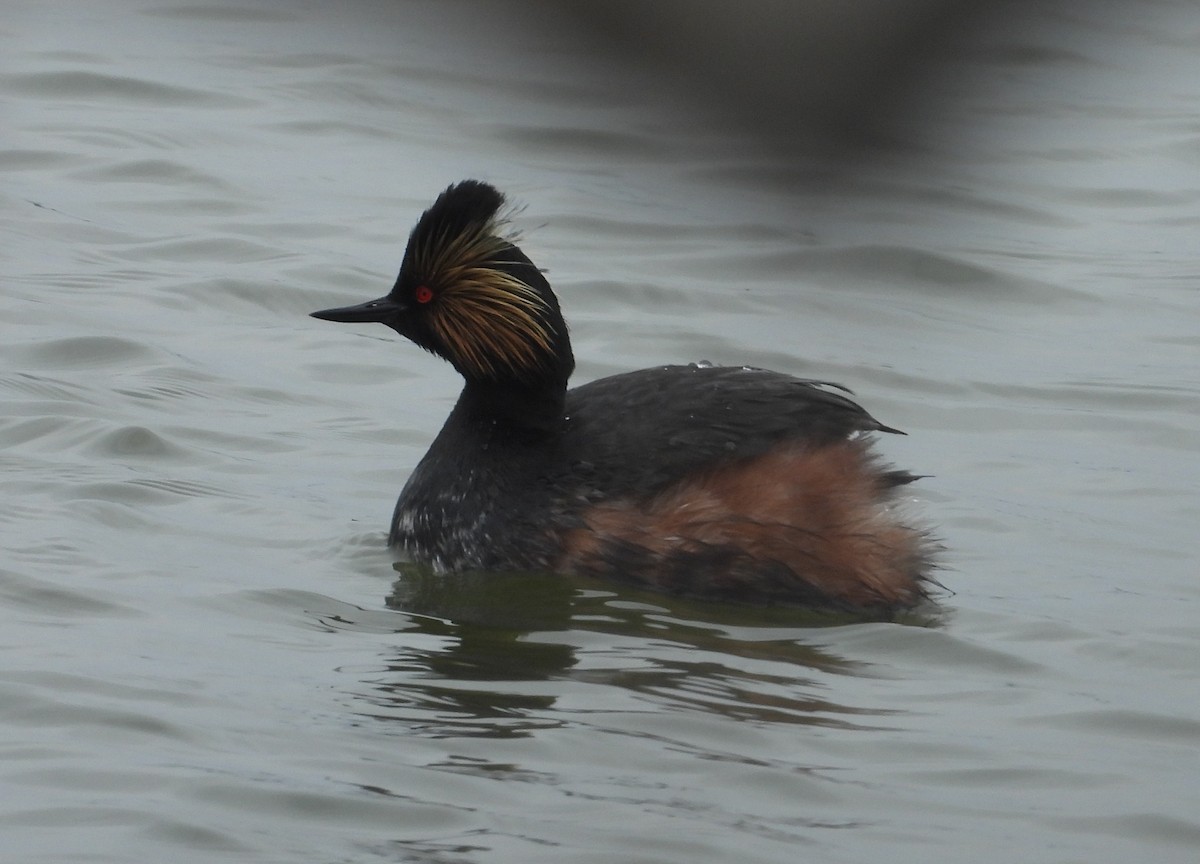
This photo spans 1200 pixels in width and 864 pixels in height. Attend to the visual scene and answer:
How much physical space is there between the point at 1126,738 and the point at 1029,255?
7154 mm

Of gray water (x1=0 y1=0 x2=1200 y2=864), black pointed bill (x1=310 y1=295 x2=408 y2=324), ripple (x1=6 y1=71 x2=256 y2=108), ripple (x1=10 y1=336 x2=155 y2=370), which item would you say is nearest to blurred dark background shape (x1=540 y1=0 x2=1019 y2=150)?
gray water (x1=0 y1=0 x2=1200 y2=864)

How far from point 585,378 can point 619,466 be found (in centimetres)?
334

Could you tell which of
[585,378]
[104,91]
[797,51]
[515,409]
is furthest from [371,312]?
[104,91]

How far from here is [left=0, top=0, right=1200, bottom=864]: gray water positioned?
1.08 metres

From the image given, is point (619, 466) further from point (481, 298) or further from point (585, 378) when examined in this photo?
point (585, 378)

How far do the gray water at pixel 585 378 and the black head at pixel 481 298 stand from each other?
1009 mm

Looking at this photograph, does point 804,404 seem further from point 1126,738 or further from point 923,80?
point 923,80

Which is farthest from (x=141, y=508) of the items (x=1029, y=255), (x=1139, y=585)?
(x=1029, y=255)

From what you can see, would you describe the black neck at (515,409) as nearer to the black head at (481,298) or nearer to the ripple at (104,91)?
the black head at (481,298)

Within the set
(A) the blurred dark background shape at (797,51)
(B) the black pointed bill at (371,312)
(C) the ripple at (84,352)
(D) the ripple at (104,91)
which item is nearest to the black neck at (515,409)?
(B) the black pointed bill at (371,312)

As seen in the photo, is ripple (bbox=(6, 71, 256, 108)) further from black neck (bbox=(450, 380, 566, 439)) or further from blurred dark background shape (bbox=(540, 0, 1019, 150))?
blurred dark background shape (bbox=(540, 0, 1019, 150))

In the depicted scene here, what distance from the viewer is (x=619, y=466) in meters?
7.77

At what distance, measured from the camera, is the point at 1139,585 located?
798cm

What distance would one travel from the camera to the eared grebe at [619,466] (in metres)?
7.44
